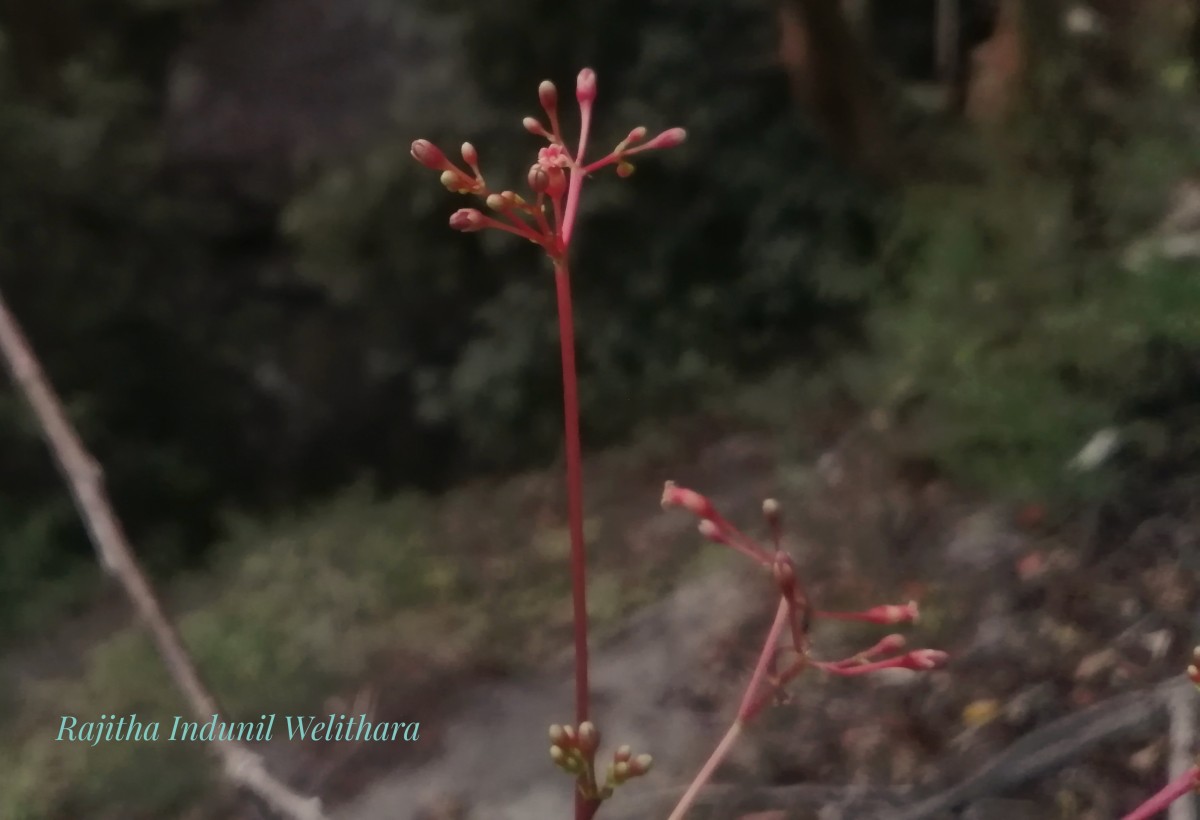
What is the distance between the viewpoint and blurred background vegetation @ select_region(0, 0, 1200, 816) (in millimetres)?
1529

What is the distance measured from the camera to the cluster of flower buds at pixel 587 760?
39cm

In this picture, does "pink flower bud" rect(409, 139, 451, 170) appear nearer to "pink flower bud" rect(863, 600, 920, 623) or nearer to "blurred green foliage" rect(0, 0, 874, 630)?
"pink flower bud" rect(863, 600, 920, 623)

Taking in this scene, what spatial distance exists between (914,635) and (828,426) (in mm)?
655

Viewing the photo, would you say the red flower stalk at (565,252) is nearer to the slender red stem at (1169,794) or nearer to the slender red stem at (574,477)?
the slender red stem at (574,477)

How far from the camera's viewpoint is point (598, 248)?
2.21 meters

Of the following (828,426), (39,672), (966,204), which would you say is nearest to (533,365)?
(828,426)

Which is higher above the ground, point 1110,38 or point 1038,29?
point 1038,29

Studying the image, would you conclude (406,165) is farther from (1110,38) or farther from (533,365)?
(1110,38)

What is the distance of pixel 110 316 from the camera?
2.33m

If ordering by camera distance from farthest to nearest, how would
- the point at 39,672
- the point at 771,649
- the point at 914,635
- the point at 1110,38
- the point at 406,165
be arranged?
the point at 406,165 < the point at 39,672 < the point at 1110,38 < the point at 914,635 < the point at 771,649

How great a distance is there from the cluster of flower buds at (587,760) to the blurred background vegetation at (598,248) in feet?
3.57

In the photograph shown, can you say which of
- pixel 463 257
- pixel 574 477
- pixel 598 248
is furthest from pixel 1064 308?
pixel 463 257

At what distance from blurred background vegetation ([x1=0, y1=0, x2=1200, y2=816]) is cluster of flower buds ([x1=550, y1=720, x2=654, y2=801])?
1088 mm

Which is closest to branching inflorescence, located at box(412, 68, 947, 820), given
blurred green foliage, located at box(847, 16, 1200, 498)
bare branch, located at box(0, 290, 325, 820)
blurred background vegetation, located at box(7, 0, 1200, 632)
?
bare branch, located at box(0, 290, 325, 820)
